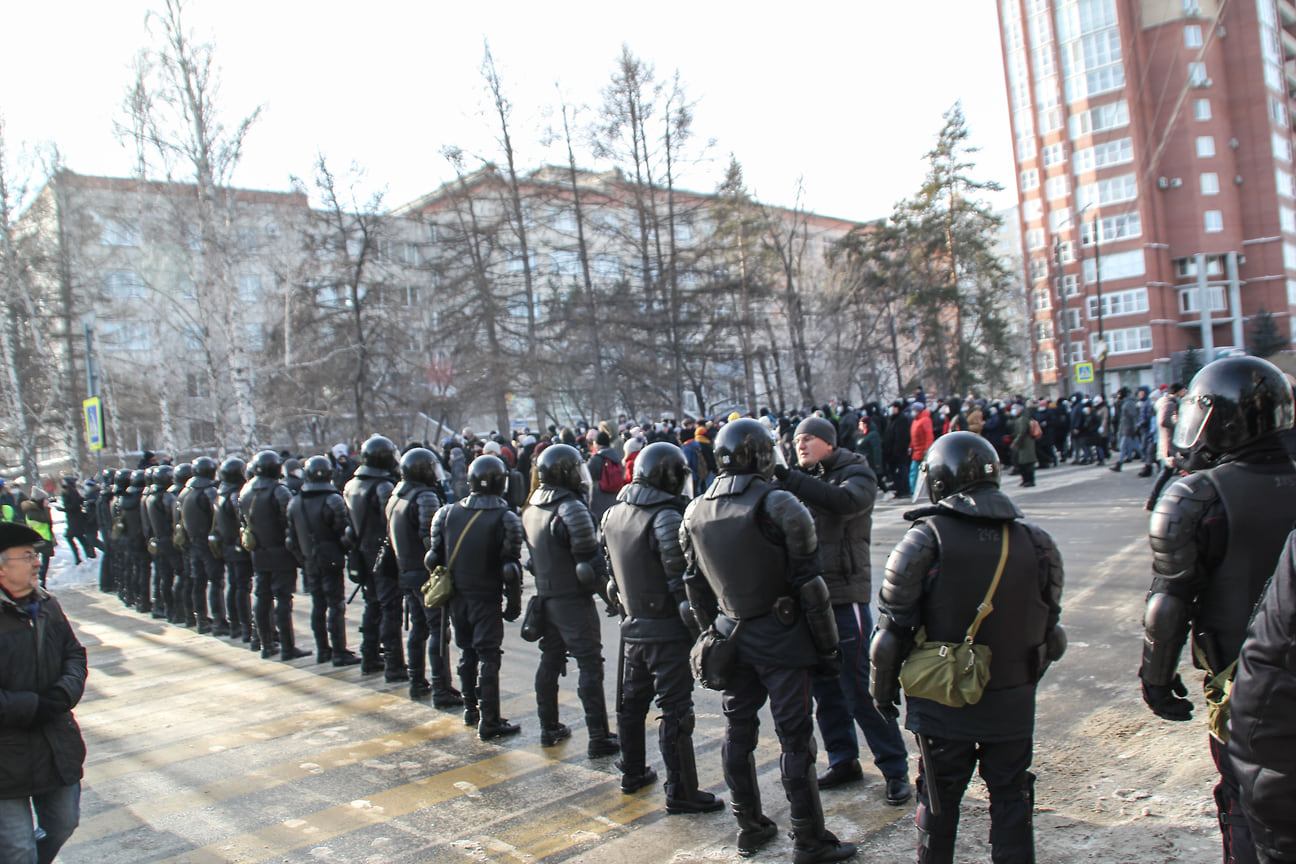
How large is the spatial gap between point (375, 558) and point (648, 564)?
4.37 m

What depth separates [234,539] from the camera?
33.3 feet

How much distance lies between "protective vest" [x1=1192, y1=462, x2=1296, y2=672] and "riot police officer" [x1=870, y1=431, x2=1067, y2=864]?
1.67 feet

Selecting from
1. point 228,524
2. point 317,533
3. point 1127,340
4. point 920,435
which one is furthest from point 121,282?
point 1127,340

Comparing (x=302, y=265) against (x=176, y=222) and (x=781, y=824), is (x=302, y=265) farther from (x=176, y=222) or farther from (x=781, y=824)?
(x=781, y=824)

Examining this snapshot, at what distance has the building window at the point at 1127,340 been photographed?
197 feet

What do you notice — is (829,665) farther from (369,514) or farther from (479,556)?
(369,514)

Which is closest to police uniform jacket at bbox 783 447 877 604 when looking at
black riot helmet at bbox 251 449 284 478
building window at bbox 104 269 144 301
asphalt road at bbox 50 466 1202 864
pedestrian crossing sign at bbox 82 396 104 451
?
asphalt road at bbox 50 466 1202 864

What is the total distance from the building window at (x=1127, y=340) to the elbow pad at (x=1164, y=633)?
63011 mm

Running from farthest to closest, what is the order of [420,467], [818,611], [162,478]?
[162,478] → [420,467] → [818,611]

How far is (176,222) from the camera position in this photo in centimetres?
2409

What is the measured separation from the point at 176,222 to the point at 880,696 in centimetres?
2553

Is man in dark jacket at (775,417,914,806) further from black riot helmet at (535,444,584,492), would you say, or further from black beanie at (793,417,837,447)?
black riot helmet at (535,444,584,492)

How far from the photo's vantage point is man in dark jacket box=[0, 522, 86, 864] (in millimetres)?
3531

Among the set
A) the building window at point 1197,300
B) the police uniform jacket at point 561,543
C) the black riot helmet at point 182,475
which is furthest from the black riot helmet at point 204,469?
the building window at point 1197,300
